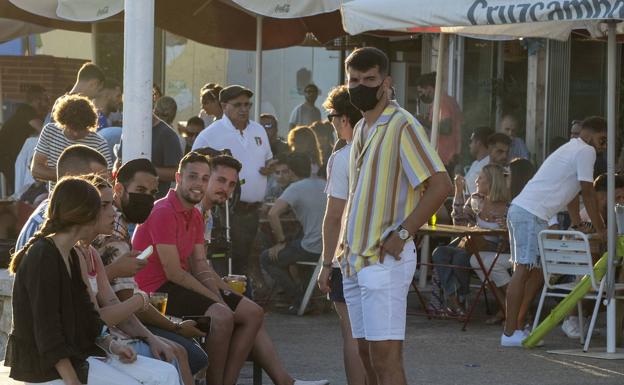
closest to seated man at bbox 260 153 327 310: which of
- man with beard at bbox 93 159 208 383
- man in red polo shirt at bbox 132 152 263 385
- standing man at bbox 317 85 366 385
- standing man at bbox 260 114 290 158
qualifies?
standing man at bbox 260 114 290 158

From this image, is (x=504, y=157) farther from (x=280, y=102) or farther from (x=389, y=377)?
(x=280, y=102)

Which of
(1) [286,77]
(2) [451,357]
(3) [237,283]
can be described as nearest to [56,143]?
(3) [237,283]

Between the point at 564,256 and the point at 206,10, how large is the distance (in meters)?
6.41

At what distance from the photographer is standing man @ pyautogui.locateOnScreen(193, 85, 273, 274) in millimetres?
11484

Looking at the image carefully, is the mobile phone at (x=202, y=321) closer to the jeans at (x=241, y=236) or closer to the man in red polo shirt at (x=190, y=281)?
the man in red polo shirt at (x=190, y=281)

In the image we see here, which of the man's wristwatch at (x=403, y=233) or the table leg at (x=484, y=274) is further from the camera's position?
the table leg at (x=484, y=274)

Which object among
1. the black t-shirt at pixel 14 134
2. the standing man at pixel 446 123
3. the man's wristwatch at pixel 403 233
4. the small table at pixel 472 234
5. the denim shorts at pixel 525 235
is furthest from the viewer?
the black t-shirt at pixel 14 134

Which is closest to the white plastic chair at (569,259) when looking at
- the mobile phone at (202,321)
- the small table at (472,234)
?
the small table at (472,234)

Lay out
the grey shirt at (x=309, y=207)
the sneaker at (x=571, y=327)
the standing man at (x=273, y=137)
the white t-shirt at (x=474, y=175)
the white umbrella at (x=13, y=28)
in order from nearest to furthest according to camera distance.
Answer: the sneaker at (x=571, y=327) < the grey shirt at (x=309, y=207) < the white t-shirt at (x=474, y=175) < the standing man at (x=273, y=137) < the white umbrella at (x=13, y=28)

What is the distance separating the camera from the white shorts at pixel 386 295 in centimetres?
627

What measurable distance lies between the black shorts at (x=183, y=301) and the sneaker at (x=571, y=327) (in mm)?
4008

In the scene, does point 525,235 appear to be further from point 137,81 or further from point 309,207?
point 137,81

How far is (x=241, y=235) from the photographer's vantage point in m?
11.5

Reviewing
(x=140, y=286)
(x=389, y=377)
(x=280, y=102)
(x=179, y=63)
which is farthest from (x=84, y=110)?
(x=179, y=63)
